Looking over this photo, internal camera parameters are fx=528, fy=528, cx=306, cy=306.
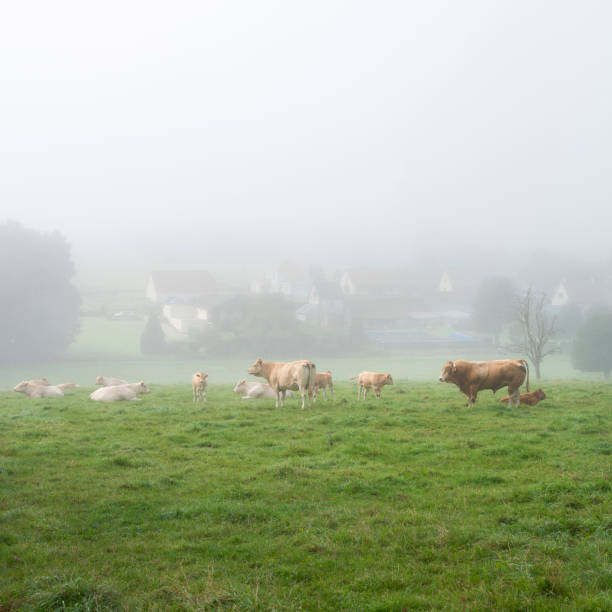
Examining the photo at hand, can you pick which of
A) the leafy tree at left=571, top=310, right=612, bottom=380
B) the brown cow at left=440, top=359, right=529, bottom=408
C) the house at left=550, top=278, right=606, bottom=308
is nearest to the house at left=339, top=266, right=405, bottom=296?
the house at left=550, top=278, right=606, bottom=308

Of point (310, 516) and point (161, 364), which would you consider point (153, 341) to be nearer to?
point (161, 364)

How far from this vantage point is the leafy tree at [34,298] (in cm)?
6213

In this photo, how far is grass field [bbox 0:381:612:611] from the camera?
211 inches

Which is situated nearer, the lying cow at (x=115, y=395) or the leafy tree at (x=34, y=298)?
the lying cow at (x=115, y=395)

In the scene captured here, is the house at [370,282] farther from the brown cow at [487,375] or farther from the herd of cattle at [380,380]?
the brown cow at [487,375]

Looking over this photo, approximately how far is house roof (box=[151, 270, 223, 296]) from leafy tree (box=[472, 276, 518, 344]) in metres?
49.1

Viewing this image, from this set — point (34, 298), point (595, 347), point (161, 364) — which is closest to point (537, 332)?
point (595, 347)

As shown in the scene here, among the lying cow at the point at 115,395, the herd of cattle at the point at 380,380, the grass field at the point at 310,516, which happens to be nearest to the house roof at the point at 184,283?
the lying cow at the point at 115,395

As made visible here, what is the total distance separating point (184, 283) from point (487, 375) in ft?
303

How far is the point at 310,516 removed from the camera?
7637 mm

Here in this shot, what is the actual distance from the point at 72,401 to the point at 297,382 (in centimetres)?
949

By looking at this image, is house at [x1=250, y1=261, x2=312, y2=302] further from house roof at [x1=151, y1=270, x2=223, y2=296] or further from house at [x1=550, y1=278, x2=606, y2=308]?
house at [x1=550, y1=278, x2=606, y2=308]

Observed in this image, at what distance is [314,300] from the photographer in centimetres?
9650

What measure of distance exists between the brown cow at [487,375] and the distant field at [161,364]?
125 feet
